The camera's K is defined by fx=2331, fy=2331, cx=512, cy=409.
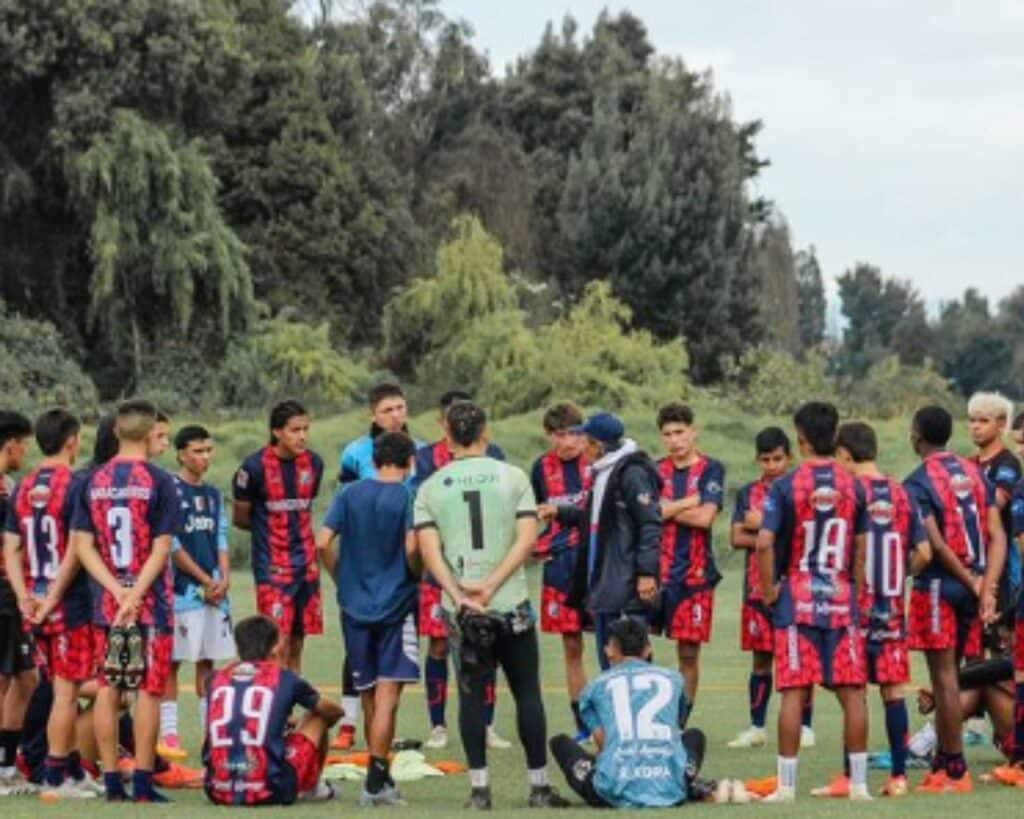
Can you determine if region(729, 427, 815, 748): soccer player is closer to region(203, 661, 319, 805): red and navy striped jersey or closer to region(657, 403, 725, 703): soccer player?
region(657, 403, 725, 703): soccer player

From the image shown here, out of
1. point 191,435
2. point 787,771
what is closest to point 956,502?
point 787,771

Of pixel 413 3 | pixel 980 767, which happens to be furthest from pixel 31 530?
pixel 413 3

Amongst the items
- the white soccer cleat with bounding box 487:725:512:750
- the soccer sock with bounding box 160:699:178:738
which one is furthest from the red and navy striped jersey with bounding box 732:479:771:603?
the soccer sock with bounding box 160:699:178:738

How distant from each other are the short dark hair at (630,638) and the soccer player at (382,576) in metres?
→ 1.19

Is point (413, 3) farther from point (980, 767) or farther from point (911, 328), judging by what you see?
point (980, 767)

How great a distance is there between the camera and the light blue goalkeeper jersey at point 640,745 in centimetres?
1193

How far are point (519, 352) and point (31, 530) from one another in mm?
34427

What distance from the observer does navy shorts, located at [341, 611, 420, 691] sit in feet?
41.7

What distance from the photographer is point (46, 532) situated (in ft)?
42.0

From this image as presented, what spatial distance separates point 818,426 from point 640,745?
1.90m

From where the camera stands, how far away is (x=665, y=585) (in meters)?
15.2

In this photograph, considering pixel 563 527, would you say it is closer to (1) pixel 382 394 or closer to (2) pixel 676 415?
(2) pixel 676 415

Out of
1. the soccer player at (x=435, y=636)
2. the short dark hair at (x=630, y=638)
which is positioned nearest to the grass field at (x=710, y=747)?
the soccer player at (x=435, y=636)

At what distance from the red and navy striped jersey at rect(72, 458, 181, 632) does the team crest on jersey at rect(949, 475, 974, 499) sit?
172 inches
